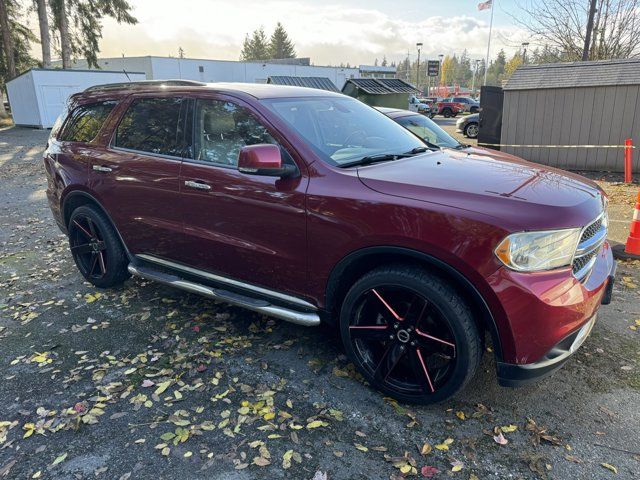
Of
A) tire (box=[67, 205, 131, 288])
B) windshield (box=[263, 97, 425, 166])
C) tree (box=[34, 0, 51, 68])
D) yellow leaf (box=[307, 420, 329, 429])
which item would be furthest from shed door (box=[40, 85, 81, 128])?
yellow leaf (box=[307, 420, 329, 429])

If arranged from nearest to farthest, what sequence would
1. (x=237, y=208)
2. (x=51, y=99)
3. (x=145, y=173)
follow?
1. (x=237, y=208)
2. (x=145, y=173)
3. (x=51, y=99)

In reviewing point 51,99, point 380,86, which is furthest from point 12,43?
point 380,86

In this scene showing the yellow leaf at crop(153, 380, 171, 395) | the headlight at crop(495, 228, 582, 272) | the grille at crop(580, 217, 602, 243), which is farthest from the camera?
the yellow leaf at crop(153, 380, 171, 395)

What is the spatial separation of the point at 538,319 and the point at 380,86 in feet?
57.5

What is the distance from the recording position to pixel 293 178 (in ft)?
9.90

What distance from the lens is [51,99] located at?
25516 mm

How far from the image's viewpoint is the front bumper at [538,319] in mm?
2355

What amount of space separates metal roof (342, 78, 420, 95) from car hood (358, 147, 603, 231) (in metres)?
15.0

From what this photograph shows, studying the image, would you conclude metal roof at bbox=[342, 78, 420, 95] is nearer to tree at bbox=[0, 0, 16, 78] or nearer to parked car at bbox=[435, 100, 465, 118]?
parked car at bbox=[435, 100, 465, 118]

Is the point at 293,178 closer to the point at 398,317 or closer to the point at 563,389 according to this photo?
the point at 398,317

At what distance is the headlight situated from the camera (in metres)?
2.35

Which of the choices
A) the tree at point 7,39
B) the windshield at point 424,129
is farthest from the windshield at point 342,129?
the tree at point 7,39

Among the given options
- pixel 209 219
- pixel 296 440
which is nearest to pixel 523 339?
pixel 296 440

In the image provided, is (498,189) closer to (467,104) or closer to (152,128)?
(152,128)
